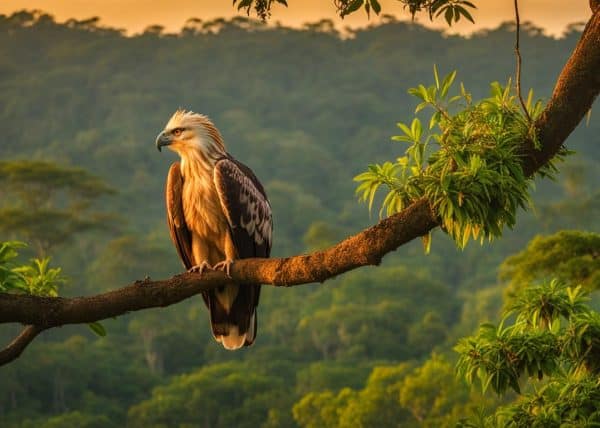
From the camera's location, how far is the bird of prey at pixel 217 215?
630 centimetres

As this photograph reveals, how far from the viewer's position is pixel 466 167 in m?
3.96

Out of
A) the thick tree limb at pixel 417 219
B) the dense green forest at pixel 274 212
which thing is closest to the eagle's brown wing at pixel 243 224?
the dense green forest at pixel 274 212

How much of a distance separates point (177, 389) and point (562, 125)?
1174 inches

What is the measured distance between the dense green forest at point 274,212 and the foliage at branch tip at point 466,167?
114 inches

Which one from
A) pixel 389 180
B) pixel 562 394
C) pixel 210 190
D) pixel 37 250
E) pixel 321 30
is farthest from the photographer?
pixel 321 30

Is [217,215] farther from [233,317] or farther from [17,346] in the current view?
[17,346]

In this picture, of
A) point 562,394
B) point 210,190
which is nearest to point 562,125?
point 562,394

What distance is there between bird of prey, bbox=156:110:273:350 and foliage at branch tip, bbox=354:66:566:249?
6.59 ft

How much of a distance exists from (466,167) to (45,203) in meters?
45.3

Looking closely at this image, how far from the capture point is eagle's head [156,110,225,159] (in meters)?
6.50

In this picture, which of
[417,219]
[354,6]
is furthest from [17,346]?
[354,6]

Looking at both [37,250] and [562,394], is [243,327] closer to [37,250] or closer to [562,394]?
[562,394]

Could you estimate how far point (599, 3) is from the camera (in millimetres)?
3990

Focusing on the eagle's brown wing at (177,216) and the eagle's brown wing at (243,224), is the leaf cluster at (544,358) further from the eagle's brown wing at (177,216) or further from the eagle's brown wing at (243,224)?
the eagle's brown wing at (177,216)
